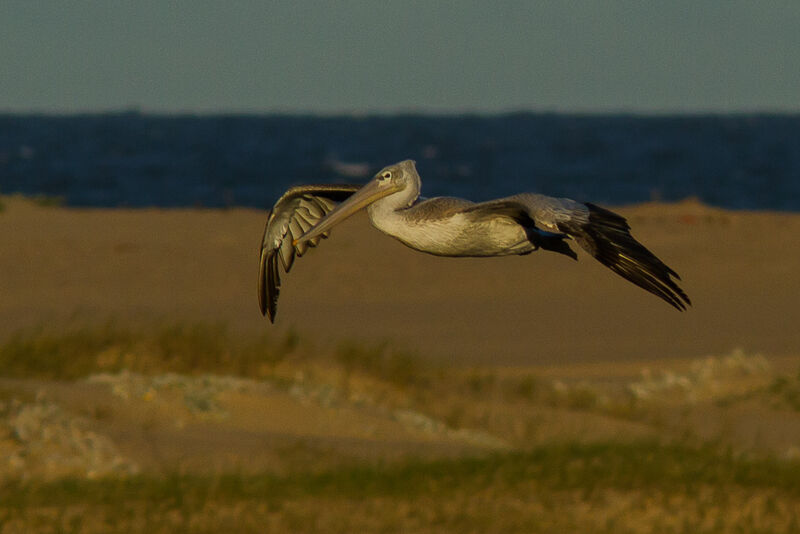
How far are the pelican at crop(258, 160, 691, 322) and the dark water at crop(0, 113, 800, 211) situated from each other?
36.4m

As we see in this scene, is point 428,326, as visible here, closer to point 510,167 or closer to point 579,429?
point 579,429

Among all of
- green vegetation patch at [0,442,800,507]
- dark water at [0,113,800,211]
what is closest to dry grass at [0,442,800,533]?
green vegetation patch at [0,442,800,507]

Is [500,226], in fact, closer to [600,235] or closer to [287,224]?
[600,235]

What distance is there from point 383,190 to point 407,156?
232ft

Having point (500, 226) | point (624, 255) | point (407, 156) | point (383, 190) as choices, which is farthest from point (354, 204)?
point (407, 156)

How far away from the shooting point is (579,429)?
683 inches

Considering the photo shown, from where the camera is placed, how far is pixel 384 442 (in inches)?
587

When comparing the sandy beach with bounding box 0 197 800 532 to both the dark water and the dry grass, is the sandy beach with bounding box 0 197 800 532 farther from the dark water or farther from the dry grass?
the dark water

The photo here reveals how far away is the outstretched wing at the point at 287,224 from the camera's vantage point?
242 cm

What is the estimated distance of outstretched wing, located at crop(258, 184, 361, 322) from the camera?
2.42 m

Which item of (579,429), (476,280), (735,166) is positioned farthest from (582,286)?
(735,166)

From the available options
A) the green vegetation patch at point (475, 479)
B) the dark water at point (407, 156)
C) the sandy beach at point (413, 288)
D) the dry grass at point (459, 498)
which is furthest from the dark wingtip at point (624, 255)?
the dark water at point (407, 156)

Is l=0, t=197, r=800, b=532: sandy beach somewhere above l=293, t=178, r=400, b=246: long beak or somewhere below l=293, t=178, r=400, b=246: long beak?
above

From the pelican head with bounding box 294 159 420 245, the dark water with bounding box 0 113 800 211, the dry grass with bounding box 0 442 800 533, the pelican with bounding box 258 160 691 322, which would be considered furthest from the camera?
the dark water with bounding box 0 113 800 211
